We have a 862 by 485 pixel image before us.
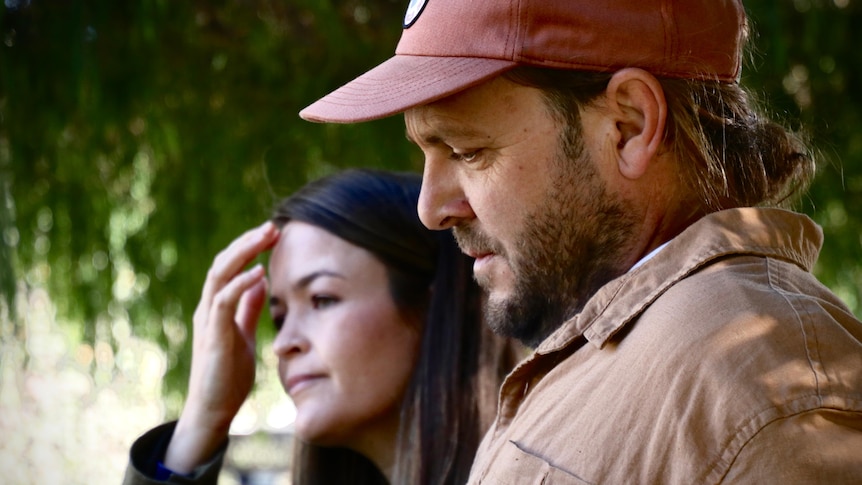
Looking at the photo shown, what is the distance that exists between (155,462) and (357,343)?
21.8 inches

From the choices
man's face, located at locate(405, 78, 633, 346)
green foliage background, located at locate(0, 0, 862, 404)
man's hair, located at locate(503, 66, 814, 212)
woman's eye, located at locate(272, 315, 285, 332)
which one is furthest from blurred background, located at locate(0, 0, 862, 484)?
Result: man's face, located at locate(405, 78, 633, 346)

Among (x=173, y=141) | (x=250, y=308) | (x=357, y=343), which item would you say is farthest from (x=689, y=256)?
(x=173, y=141)

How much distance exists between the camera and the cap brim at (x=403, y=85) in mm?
1390

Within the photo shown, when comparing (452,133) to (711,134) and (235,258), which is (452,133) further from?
(235,258)

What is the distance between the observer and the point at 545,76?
1.42 metres

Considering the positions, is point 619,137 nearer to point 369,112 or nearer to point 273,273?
point 369,112

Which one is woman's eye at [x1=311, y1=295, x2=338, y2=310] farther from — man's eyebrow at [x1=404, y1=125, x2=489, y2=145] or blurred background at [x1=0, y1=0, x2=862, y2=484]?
man's eyebrow at [x1=404, y1=125, x2=489, y2=145]

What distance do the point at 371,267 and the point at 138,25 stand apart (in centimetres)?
86

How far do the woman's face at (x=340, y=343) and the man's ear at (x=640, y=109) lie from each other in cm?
110

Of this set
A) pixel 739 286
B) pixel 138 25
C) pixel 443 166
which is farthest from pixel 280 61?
pixel 739 286

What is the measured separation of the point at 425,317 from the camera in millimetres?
2477

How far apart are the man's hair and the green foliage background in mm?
1154

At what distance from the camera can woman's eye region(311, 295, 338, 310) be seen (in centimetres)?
242

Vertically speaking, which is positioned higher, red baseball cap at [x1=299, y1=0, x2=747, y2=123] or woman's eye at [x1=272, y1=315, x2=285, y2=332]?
red baseball cap at [x1=299, y1=0, x2=747, y2=123]
